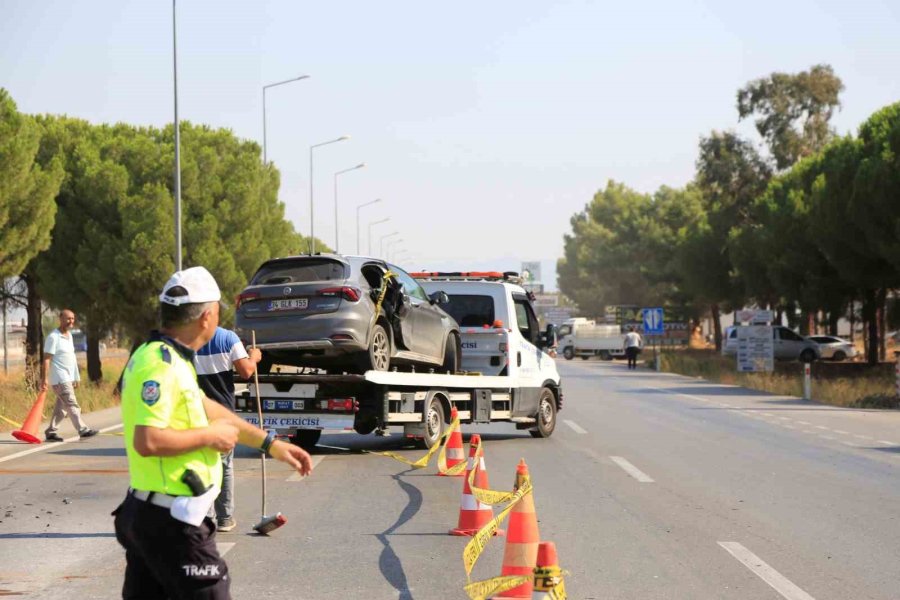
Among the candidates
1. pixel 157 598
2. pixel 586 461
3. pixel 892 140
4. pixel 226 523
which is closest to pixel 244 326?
pixel 586 461

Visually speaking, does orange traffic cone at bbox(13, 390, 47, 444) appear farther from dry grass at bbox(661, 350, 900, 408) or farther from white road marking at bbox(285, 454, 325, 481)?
dry grass at bbox(661, 350, 900, 408)

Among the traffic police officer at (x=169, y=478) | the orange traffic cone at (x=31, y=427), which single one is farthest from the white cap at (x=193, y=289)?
the orange traffic cone at (x=31, y=427)

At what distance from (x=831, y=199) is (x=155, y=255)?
937 inches

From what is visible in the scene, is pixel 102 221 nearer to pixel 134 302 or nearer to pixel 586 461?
pixel 134 302

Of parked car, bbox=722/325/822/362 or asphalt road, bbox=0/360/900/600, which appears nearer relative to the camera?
asphalt road, bbox=0/360/900/600

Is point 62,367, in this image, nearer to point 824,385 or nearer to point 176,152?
point 176,152

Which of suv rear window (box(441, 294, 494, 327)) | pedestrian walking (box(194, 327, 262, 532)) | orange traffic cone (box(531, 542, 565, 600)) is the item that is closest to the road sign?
suv rear window (box(441, 294, 494, 327))

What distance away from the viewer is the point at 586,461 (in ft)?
53.9

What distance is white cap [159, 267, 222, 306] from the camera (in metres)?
4.75

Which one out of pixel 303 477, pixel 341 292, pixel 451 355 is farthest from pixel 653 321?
pixel 303 477

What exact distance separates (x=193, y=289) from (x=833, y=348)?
223ft

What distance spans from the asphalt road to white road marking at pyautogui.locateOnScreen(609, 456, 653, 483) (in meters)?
0.03

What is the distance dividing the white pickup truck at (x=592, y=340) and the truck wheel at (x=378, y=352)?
218 feet

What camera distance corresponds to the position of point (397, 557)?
30.3 ft
